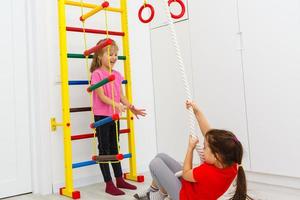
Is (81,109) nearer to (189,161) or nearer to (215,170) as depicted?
(189,161)

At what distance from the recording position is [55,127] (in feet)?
9.57

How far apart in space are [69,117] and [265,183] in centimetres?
166

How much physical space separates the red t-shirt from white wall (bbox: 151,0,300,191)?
3.53 ft

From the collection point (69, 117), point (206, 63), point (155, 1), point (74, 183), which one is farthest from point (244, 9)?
point (74, 183)

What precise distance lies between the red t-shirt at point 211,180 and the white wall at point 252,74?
108 cm

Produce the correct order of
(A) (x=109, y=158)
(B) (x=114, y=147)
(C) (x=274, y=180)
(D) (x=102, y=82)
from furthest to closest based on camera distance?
(B) (x=114, y=147), (C) (x=274, y=180), (D) (x=102, y=82), (A) (x=109, y=158)

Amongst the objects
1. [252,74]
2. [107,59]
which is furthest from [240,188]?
[107,59]

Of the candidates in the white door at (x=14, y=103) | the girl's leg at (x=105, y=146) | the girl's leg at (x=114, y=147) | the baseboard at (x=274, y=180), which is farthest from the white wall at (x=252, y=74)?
the white door at (x=14, y=103)

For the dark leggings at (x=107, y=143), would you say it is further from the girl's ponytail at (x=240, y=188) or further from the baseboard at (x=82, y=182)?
the girl's ponytail at (x=240, y=188)

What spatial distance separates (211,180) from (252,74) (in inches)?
53.3

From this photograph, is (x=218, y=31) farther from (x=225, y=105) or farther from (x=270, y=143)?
(x=270, y=143)

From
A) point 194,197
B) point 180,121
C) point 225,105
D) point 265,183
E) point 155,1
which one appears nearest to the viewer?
point 194,197

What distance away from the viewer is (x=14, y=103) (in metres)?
2.85

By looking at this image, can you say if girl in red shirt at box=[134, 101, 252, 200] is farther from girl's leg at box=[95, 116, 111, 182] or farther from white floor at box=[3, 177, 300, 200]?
girl's leg at box=[95, 116, 111, 182]
